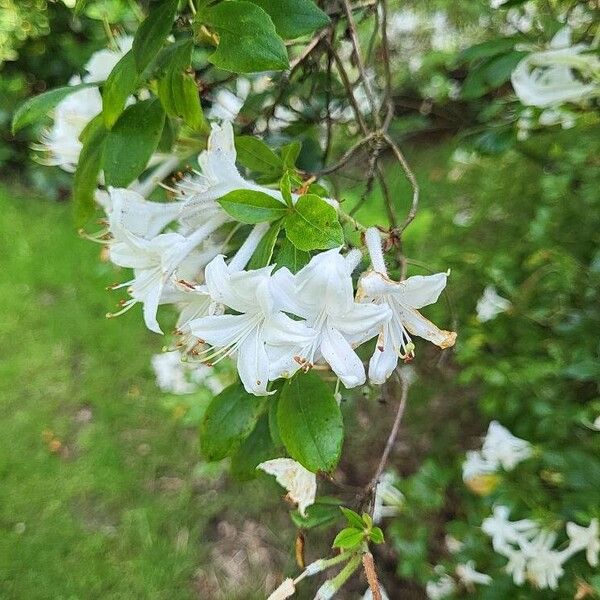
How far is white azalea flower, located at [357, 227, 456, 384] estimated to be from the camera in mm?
604

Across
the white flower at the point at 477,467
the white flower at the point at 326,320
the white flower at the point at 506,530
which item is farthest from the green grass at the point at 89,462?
the white flower at the point at 326,320

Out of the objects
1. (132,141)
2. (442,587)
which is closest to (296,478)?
(132,141)

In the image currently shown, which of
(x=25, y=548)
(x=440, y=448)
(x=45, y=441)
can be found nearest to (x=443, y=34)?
(x=440, y=448)

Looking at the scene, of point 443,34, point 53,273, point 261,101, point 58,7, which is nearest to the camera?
point 261,101

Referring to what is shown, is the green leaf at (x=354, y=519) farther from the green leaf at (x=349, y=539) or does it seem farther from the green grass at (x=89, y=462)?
the green grass at (x=89, y=462)

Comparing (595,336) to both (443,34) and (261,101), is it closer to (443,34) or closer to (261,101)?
(261,101)

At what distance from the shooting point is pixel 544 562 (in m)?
1.16

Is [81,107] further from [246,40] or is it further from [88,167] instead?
[246,40]

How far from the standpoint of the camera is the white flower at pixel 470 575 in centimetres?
142

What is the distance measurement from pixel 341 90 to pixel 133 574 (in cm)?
151

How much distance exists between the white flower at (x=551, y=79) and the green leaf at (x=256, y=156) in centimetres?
55

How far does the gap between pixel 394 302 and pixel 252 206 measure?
0.52ft

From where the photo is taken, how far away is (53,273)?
3.15 metres

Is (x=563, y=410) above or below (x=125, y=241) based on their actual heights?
below
